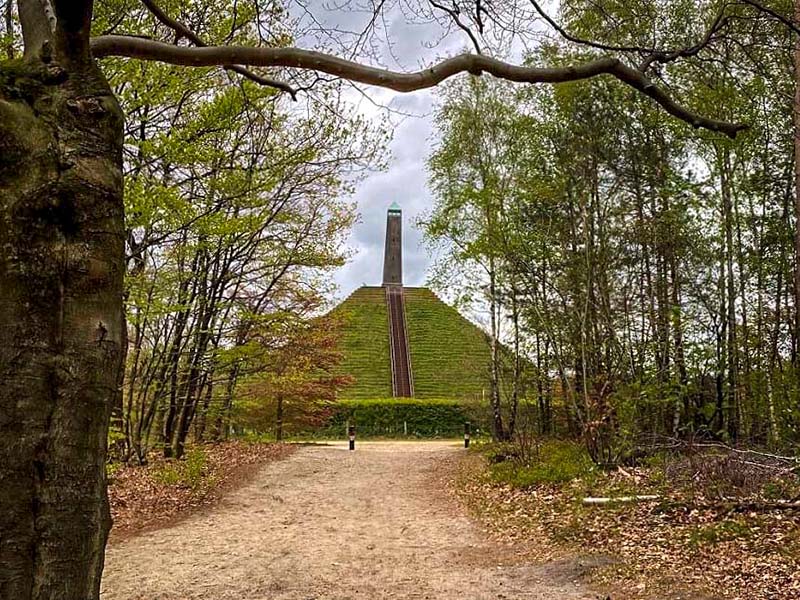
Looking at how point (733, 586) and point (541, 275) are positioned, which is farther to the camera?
point (541, 275)

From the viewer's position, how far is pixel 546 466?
1047 cm

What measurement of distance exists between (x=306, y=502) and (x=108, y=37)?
8.85 metres

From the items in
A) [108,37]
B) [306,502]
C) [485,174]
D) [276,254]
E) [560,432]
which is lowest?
[306,502]

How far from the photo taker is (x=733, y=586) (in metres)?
4.75

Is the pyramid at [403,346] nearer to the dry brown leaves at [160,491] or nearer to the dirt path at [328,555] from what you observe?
the dry brown leaves at [160,491]

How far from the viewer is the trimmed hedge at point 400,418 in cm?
2525

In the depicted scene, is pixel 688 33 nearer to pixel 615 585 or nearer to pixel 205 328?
pixel 615 585

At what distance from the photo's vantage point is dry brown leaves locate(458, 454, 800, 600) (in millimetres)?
4812

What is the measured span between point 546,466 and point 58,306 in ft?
30.5

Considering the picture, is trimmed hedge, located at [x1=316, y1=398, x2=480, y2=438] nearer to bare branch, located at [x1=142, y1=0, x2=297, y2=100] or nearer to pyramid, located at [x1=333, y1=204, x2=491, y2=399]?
pyramid, located at [x1=333, y1=204, x2=491, y2=399]

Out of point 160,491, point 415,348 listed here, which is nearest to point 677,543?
point 160,491

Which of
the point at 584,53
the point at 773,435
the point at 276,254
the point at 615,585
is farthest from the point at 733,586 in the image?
the point at 276,254

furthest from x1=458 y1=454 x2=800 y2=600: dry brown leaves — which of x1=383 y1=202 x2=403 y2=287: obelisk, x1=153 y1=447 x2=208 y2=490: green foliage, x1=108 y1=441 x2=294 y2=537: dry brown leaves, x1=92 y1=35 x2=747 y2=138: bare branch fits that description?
x1=383 y1=202 x2=403 y2=287: obelisk

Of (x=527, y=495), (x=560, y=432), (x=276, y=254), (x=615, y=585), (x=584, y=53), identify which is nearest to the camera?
(x=615, y=585)
